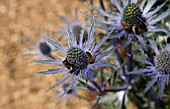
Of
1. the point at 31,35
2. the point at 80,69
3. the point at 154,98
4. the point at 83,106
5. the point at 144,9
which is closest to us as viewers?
the point at 80,69

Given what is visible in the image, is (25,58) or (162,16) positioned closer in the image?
(162,16)

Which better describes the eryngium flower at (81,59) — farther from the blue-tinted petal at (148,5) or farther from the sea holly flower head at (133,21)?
the blue-tinted petal at (148,5)

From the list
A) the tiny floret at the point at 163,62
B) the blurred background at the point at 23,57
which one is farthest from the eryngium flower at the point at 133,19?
the blurred background at the point at 23,57

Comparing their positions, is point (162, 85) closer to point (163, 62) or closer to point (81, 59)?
point (163, 62)

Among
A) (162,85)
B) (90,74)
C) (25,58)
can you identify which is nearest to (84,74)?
(90,74)

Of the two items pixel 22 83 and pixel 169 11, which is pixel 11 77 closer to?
pixel 22 83

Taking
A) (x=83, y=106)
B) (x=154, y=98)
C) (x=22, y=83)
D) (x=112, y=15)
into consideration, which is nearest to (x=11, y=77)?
(x=22, y=83)

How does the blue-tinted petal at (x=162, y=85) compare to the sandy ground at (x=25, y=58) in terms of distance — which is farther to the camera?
the sandy ground at (x=25, y=58)

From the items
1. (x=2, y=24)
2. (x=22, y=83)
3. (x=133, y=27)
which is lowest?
(x=22, y=83)

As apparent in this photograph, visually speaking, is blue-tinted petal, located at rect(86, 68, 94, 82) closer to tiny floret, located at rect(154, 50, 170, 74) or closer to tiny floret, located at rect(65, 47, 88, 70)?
tiny floret, located at rect(65, 47, 88, 70)
